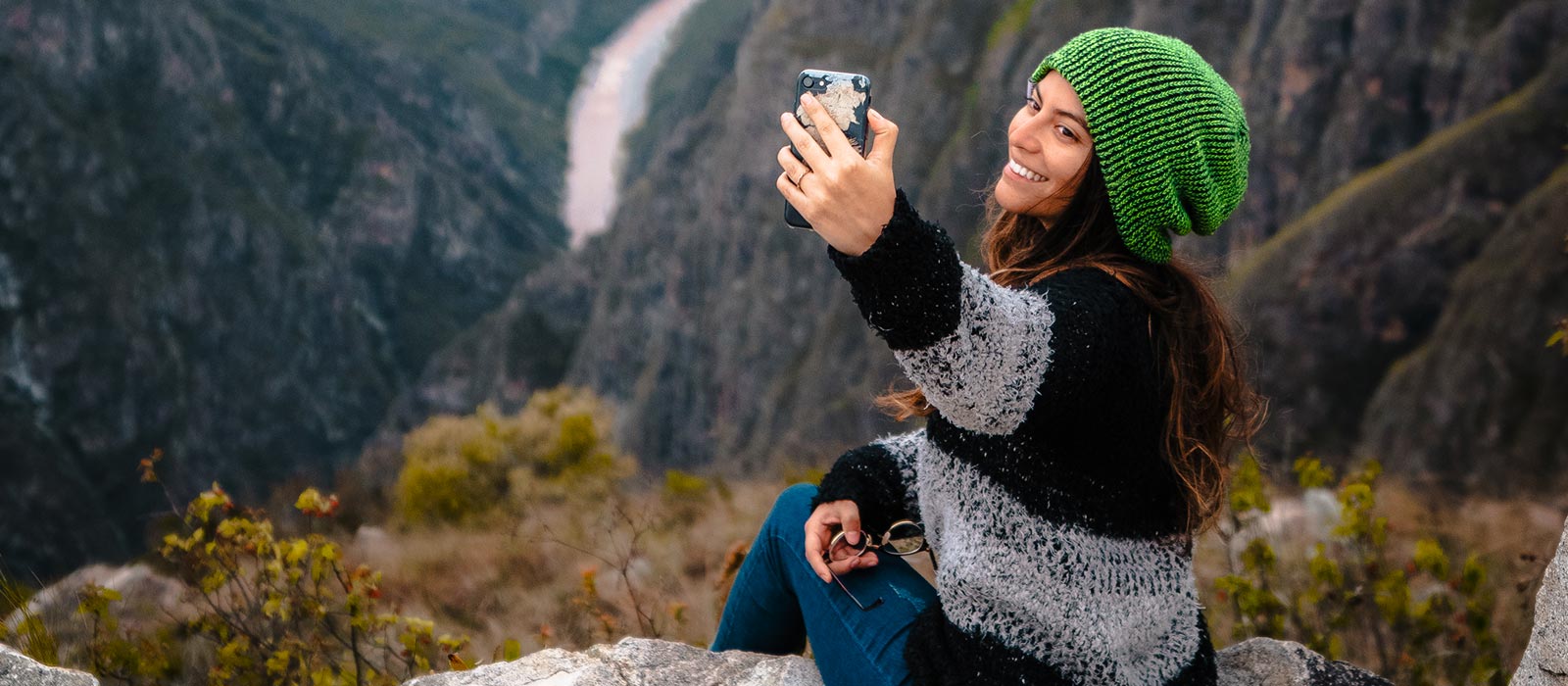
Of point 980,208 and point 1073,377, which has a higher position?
point 1073,377

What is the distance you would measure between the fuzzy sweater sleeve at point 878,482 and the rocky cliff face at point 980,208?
724 millimetres

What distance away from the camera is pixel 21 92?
86.6m

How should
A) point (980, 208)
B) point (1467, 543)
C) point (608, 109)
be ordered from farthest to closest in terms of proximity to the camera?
point (608, 109)
point (980, 208)
point (1467, 543)

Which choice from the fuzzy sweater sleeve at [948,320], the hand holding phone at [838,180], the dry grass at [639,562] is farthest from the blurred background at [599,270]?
the hand holding phone at [838,180]

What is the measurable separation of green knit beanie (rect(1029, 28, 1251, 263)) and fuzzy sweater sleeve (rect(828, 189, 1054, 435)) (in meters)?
0.41

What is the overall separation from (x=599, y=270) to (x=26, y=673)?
97.7 metres

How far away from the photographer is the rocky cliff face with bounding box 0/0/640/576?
3115 inches

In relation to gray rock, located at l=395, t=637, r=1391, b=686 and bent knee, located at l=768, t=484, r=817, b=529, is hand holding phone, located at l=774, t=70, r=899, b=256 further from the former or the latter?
gray rock, located at l=395, t=637, r=1391, b=686

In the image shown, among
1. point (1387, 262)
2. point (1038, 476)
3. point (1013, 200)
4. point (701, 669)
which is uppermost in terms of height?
point (1013, 200)

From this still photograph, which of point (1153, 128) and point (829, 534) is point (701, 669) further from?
point (1153, 128)

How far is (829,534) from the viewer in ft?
8.71

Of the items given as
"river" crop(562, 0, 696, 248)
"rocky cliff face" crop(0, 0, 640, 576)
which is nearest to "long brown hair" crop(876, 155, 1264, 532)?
"rocky cliff face" crop(0, 0, 640, 576)

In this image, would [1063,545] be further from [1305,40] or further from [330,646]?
[1305,40]

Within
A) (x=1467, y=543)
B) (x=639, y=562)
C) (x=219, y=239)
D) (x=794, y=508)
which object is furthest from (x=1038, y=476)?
(x=219, y=239)
